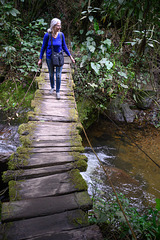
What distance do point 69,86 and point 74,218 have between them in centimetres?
389

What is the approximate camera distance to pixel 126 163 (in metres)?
5.08

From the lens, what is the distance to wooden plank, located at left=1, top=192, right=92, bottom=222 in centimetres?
167

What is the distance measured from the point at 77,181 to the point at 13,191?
72cm

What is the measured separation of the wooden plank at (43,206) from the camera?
1670mm

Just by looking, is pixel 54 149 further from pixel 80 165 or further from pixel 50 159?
pixel 80 165

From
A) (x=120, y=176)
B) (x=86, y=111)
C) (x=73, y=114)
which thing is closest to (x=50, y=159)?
(x=73, y=114)

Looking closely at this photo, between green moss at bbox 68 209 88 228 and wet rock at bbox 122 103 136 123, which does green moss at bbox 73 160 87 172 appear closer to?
green moss at bbox 68 209 88 228

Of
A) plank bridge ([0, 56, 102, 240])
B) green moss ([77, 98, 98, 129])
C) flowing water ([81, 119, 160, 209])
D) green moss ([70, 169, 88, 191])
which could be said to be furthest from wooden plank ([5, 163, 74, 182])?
green moss ([77, 98, 98, 129])

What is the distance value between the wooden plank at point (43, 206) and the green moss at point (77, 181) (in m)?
0.08

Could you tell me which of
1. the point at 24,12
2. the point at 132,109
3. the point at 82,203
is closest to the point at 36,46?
the point at 24,12

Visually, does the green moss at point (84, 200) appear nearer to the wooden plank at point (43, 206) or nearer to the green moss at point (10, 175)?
the wooden plank at point (43, 206)

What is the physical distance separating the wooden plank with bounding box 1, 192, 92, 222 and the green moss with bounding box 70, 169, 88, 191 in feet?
0.25

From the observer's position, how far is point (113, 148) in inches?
224

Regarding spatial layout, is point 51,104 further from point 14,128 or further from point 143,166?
point 143,166
